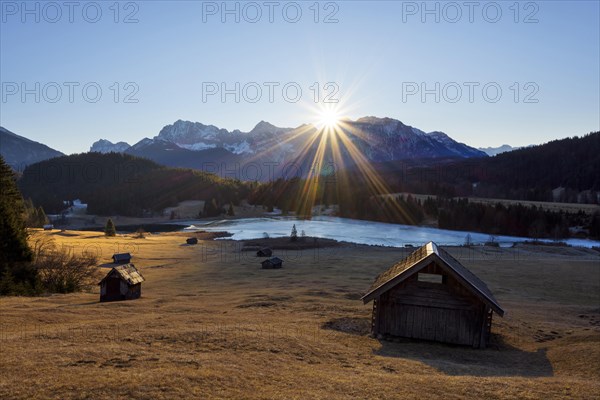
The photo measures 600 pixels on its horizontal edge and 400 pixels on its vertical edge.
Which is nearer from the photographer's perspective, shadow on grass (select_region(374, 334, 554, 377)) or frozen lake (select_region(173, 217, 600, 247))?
shadow on grass (select_region(374, 334, 554, 377))

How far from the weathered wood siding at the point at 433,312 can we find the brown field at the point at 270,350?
89cm

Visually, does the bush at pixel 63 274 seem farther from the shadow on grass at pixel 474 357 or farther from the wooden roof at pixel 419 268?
the shadow on grass at pixel 474 357

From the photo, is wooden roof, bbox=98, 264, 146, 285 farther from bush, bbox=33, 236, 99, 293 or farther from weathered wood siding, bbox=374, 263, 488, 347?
weathered wood siding, bbox=374, 263, 488, 347

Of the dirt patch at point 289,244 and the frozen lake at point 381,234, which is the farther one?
the frozen lake at point 381,234

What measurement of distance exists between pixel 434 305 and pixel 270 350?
30.6 feet

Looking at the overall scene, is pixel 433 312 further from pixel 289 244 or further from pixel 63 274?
pixel 289 244

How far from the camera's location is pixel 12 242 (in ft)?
114

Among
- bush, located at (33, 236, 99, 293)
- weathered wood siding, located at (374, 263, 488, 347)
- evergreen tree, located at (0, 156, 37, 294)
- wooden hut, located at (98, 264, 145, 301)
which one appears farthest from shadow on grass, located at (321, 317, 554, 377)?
evergreen tree, located at (0, 156, 37, 294)

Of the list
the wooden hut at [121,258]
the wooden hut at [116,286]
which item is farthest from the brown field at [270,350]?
the wooden hut at [121,258]

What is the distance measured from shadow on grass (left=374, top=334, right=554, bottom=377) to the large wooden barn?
0.59 meters

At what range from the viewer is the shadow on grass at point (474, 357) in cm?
1667

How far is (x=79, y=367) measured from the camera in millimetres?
13391

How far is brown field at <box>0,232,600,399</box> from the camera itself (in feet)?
39.5

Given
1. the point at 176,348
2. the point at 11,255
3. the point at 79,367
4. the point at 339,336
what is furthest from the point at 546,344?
the point at 11,255
